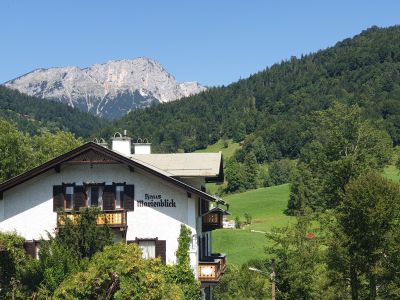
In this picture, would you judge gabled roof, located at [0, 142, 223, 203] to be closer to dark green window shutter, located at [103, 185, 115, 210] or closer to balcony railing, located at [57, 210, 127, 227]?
dark green window shutter, located at [103, 185, 115, 210]

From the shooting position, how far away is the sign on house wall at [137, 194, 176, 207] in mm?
33094

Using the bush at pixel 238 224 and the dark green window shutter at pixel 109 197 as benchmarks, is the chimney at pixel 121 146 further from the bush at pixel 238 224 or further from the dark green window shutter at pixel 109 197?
the bush at pixel 238 224

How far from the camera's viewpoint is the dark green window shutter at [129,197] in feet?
109

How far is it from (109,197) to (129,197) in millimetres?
1105

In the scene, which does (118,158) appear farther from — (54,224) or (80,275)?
(80,275)

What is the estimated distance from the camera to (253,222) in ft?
415

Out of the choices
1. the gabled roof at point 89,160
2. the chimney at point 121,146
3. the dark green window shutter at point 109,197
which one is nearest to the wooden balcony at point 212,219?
the gabled roof at point 89,160

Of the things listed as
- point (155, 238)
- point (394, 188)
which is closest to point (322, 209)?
point (394, 188)

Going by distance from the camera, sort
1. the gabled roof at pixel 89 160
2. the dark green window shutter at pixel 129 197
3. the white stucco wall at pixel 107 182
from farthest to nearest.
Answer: the dark green window shutter at pixel 129 197, the white stucco wall at pixel 107 182, the gabled roof at pixel 89 160

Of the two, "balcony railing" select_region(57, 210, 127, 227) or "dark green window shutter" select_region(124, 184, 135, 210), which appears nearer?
"balcony railing" select_region(57, 210, 127, 227)

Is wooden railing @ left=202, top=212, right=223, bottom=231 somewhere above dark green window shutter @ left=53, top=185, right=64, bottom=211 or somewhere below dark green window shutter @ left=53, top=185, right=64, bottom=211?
below

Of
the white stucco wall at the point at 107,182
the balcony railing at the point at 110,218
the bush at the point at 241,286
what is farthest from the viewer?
the bush at the point at 241,286

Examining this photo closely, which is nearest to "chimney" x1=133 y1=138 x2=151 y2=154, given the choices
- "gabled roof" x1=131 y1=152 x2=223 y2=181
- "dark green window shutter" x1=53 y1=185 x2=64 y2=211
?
"gabled roof" x1=131 y1=152 x2=223 y2=181

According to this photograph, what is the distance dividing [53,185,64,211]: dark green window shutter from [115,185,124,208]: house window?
2996 mm
